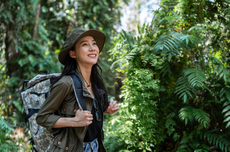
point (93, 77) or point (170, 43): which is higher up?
point (170, 43)

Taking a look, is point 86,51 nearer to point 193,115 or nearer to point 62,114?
point 62,114

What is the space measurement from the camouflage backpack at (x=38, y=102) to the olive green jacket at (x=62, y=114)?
70mm

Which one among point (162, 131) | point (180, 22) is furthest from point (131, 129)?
point (180, 22)

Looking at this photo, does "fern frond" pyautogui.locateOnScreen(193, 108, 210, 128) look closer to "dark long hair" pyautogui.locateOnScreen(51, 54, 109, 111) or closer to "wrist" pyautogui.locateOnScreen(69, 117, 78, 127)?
"dark long hair" pyautogui.locateOnScreen(51, 54, 109, 111)

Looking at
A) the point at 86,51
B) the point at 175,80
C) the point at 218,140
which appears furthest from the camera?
the point at 175,80

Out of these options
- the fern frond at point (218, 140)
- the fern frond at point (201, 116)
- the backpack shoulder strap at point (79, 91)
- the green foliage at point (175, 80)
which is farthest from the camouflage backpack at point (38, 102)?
the fern frond at point (218, 140)

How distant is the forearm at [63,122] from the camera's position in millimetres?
1511

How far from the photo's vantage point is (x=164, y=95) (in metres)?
2.75

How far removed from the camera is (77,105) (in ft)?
5.37

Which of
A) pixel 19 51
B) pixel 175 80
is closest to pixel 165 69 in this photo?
pixel 175 80

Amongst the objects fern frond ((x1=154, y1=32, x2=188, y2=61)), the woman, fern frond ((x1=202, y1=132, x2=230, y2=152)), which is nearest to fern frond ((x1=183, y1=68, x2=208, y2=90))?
fern frond ((x1=154, y1=32, x2=188, y2=61))

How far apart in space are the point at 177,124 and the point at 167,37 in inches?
50.1

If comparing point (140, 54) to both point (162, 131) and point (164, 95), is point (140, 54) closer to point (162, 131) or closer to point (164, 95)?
point (164, 95)

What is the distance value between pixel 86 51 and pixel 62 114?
1.98 feet
